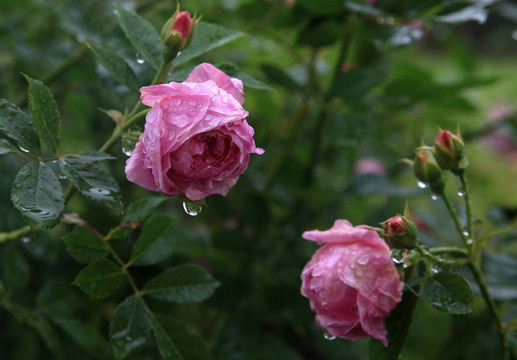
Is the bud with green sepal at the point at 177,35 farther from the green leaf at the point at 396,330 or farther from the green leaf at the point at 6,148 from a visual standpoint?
the green leaf at the point at 396,330

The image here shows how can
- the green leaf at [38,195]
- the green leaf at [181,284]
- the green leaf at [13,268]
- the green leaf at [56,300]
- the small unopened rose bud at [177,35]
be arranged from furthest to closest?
the green leaf at [56,300] < the green leaf at [13,268] < the green leaf at [181,284] < the small unopened rose bud at [177,35] < the green leaf at [38,195]

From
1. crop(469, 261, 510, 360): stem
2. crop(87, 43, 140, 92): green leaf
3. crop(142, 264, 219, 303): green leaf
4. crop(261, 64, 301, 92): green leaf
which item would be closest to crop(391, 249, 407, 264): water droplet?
crop(469, 261, 510, 360): stem

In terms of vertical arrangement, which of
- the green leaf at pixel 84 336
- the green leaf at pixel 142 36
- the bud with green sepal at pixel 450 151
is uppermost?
the green leaf at pixel 142 36

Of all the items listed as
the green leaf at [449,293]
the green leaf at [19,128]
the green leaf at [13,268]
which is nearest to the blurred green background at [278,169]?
the green leaf at [13,268]

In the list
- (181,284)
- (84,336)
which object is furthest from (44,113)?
(84,336)

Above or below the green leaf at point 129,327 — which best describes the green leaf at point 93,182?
above

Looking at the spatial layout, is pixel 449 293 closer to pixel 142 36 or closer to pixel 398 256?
pixel 398 256

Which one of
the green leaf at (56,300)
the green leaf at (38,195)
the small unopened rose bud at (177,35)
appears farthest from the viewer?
the green leaf at (56,300)
